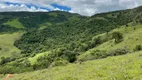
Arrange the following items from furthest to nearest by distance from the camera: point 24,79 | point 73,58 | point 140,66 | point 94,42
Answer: point 94,42 → point 73,58 → point 24,79 → point 140,66

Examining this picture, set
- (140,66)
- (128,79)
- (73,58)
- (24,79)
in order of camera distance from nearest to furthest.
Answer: (128,79), (140,66), (24,79), (73,58)

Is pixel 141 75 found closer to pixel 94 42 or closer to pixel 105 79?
pixel 105 79

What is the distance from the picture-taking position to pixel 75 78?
2573 centimetres

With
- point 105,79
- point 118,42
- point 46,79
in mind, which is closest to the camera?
point 105,79

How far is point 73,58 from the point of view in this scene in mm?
128375

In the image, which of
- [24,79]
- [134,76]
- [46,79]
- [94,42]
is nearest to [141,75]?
[134,76]

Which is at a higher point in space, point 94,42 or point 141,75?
point 141,75

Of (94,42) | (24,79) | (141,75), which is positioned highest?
(141,75)

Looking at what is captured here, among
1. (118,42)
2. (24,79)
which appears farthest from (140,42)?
(24,79)

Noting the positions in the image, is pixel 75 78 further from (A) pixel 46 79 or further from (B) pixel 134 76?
(B) pixel 134 76

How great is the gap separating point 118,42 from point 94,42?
48.6 meters

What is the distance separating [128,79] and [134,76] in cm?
76

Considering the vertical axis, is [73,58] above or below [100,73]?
below

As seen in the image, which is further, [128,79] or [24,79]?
[24,79]
